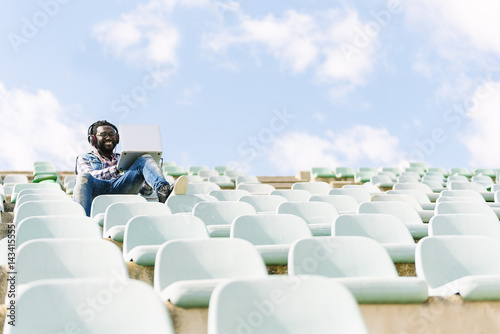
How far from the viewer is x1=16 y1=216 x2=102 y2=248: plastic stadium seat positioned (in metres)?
3.09

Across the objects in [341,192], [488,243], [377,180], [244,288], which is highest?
[244,288]

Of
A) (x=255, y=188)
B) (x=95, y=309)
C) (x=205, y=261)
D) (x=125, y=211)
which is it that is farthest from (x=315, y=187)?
(x=95, y=309)

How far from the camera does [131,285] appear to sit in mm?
1768

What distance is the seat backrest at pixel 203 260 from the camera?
2.43 meters

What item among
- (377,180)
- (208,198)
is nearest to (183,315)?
(208,198)

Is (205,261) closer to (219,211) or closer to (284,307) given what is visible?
(284,307)

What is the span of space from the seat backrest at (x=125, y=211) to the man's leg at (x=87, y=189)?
1.19 m

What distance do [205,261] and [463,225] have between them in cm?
187

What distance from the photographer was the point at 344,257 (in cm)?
269

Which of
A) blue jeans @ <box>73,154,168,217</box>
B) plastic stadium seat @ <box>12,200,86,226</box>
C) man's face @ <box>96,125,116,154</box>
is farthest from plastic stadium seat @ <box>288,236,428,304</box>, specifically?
man's face @ <box>96,125,116,154</box>

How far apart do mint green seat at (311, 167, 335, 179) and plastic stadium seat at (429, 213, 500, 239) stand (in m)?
7.43

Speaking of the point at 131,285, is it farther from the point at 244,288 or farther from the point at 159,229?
the point at 159,229

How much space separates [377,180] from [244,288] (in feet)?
24.3

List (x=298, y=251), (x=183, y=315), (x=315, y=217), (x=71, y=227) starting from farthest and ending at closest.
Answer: (x=315, y=217), (x=71, y=227), (x=298, y=251), (x=183, y=315)
